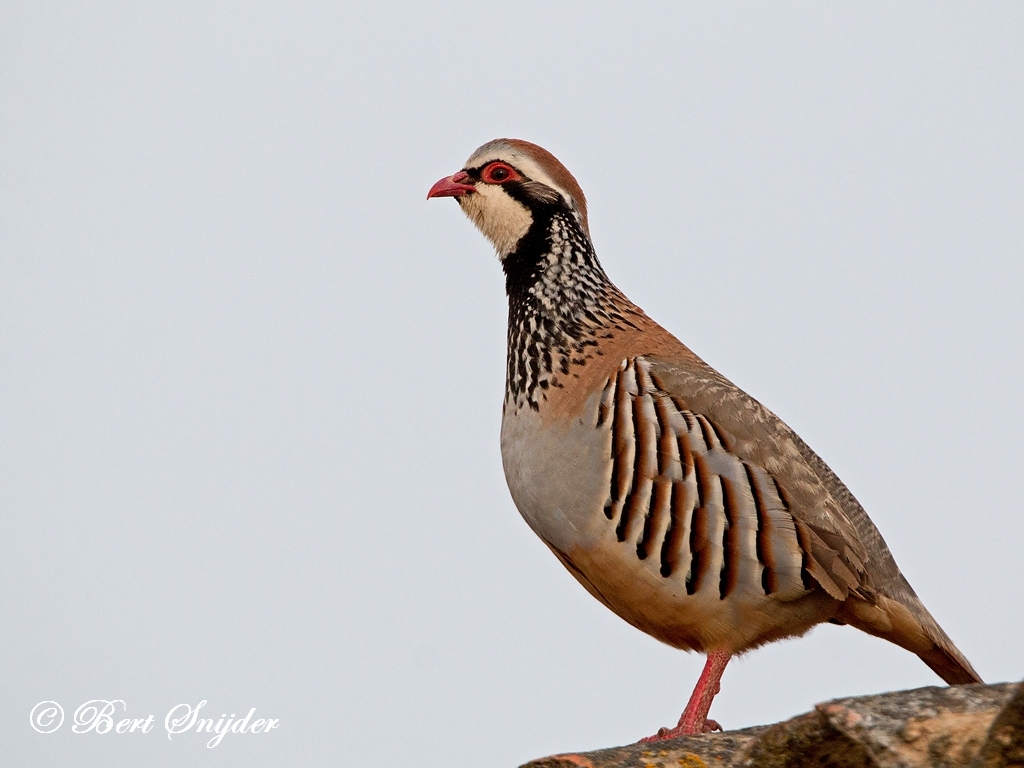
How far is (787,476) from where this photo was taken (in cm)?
583

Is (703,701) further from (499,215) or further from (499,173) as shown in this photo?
(499,173)

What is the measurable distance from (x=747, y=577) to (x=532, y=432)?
1246 mm

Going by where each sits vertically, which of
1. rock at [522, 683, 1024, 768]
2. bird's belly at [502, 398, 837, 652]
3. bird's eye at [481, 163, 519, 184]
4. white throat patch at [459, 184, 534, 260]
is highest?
bird's eye at [481, 163, 519, 184]

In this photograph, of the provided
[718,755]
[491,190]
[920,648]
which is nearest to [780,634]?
[920,648]

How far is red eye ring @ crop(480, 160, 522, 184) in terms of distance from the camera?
683 centimetres

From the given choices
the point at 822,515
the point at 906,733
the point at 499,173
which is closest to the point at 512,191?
the point at 499,173

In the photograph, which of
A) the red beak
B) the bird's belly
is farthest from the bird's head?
the bird's belly

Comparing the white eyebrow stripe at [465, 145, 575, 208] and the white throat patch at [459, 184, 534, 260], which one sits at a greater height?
the white eyebrow stripe at [465, 145, 575, 208]

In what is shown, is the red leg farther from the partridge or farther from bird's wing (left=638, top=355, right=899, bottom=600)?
bird's wing (left=638, top=355, right=899, bottom=600)

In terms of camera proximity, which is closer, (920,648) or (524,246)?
(920,648)

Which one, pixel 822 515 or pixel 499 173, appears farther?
pixel 499 173

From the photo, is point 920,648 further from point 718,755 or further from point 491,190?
point 491,190

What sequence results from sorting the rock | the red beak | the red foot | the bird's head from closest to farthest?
the rock → the red foot → the bird's head → the red beak

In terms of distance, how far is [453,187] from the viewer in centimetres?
695
